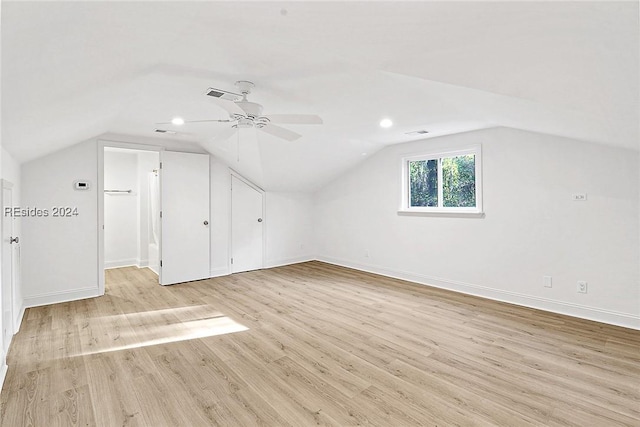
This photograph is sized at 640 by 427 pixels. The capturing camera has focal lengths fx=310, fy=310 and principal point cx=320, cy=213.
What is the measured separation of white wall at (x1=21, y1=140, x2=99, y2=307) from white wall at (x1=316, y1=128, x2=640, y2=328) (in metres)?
4.62

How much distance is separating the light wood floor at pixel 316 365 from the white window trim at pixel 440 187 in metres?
1.29

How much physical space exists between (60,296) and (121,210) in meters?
2.76

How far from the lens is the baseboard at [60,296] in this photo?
4.01m

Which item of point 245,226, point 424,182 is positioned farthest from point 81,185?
point 424,182

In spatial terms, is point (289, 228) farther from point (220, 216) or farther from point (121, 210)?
point (121, 210)

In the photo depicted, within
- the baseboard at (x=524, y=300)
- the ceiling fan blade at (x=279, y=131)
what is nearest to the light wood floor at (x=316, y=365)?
the baseboard at (x=524, y=300)

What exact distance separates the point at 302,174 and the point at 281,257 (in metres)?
1.89

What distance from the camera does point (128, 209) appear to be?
666 cm

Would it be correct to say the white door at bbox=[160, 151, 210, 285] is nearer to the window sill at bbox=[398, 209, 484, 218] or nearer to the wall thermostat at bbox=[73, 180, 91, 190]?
the wall thermostat at bbox=[73, 180, 91, 190]

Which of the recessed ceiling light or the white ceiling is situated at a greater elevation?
the recessed ceiling light

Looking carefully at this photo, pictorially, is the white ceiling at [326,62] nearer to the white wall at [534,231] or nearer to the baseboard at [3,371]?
the white wall at [534,231]

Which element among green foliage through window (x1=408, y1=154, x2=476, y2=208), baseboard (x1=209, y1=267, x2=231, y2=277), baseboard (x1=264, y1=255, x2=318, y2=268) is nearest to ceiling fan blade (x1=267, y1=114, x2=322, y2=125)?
green foliage through window (x1=408, y1=154, x2=476, y2=208)

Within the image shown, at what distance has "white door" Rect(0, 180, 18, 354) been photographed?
262 centimetres

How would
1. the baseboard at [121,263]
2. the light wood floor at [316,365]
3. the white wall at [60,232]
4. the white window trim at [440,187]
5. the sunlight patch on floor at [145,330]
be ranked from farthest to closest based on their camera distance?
1. the baseboard at [121,263]
2. the white window trim at [440,187]
3. the white wall at [60,232]
4. the sunlight patch on floor at [145,330]
5. the light wood floor at [316,365]
